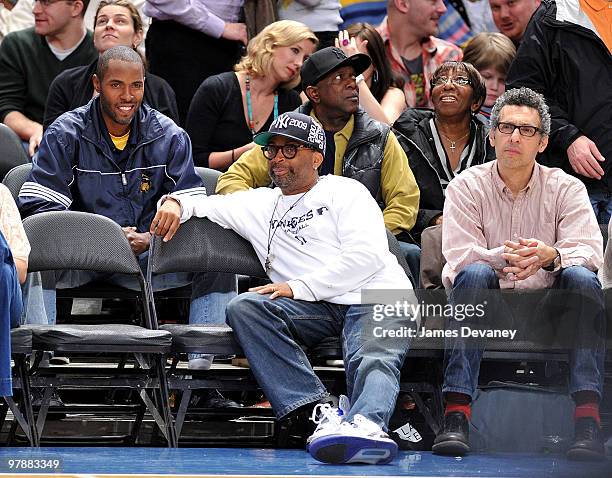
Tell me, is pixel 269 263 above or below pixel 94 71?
below

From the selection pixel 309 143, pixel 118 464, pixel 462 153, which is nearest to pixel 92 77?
pixel 309 143

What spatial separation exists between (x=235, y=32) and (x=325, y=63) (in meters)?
1.06

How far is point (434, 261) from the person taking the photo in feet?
18.1

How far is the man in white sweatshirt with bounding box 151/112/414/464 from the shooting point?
4727 mm

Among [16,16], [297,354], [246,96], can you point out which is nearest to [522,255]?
[297,354]

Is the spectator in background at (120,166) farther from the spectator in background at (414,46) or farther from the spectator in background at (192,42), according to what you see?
the spectator in background at (414,46)

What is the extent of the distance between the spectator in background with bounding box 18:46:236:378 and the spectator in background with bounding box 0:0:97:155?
1017 mm

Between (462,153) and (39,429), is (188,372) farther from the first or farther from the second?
(462,153)

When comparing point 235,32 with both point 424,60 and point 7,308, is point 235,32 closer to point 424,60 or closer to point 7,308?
point 424,60

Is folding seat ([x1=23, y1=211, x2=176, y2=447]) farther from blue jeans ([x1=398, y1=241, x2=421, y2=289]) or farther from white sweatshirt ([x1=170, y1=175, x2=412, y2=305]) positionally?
blue jeans ([x1=398, y1=241, x2=421, y2=289])

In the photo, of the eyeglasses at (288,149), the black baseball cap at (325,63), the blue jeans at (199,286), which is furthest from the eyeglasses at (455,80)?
the blue jeans at (199,286)

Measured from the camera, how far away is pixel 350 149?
612cm

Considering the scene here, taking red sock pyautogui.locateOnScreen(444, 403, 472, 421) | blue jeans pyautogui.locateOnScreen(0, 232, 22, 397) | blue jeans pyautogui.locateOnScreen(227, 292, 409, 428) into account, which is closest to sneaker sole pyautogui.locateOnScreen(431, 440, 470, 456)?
red sock pyautogui.locateOnScreen(444, 403, 472, 421)

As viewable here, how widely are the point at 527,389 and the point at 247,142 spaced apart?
7.40 feet
